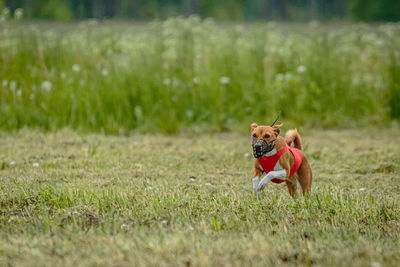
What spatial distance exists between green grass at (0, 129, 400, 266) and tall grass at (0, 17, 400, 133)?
4.20 ft

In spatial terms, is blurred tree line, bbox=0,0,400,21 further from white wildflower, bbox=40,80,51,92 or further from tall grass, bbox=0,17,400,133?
white wildflower, bbox=40,80,51,92

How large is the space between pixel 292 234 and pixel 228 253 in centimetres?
58

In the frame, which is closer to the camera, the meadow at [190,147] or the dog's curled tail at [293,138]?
the meadow at [190,147]

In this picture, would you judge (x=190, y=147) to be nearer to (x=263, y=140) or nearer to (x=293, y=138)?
(x=293, y=138)

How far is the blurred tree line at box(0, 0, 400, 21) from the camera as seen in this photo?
32156 mm

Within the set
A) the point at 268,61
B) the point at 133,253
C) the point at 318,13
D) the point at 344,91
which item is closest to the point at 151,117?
the point at 268,61

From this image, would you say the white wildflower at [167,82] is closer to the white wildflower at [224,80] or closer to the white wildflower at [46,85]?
the white wildflower at [224,80]

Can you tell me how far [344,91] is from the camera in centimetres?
781

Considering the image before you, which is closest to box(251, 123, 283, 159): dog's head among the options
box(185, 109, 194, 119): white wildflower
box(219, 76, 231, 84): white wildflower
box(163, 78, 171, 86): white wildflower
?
box(219, 76, 231, 84): white wildflower

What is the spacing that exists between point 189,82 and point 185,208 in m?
4.34

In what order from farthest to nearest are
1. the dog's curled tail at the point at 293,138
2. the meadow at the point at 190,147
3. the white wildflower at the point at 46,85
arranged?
the white wildflower at the point at 46,85 < the dog's curled tail at the point at 293,138 < the meadow at the point at 190,147

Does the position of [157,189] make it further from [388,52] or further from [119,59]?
[388,52]

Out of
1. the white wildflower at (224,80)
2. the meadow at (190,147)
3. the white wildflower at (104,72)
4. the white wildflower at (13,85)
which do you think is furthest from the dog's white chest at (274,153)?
the white wildflower at (13,85)

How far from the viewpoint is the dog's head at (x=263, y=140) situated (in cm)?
314
